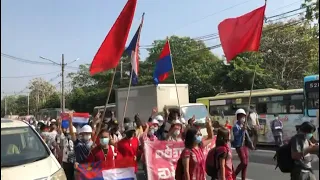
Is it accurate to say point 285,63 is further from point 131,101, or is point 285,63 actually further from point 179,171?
point 179,171

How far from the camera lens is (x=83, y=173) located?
6.42 meters

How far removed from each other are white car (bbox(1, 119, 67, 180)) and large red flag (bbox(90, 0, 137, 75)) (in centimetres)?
201

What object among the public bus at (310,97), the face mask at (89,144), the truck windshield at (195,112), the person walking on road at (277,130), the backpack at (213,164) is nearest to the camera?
the backpack at (213,164)

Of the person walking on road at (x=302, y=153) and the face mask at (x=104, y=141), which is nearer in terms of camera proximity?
the person walking on road at (x=302, y=153)

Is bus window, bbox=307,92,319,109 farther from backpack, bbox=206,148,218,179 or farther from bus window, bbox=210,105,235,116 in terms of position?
backpack, bbox=206,148,218,179

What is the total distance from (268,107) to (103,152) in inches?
528

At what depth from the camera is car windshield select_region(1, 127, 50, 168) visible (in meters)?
5.92

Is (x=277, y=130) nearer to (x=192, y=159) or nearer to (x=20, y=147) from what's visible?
(x=192, y=159)

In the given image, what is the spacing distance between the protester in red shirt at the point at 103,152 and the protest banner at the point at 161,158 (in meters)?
0.96

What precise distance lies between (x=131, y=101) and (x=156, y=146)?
49.4 feet

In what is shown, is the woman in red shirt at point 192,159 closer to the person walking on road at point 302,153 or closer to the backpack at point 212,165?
the backpack at point 212,165

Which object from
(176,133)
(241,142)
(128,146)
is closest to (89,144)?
(128,146)

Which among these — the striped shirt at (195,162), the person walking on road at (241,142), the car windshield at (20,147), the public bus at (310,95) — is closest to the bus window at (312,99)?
the public bus at (310,95)

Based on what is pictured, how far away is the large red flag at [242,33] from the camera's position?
8109mm
